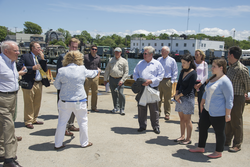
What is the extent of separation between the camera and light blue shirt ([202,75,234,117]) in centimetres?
310

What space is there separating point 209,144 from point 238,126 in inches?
27.3

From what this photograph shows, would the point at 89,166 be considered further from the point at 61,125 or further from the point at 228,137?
the point at 228,137

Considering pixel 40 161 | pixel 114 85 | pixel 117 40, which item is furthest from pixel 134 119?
pixel 117 40

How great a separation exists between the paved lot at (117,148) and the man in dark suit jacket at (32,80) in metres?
0.35

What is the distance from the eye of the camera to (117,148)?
3.68 metres

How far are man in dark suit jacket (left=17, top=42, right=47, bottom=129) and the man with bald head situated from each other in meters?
1.38

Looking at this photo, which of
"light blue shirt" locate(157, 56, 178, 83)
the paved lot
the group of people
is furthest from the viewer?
"light blue shirt" locate(157, 56, 178, 83)

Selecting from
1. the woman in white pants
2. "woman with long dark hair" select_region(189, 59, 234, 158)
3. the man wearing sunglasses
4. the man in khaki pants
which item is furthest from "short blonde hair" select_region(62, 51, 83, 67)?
the man in khaki pants

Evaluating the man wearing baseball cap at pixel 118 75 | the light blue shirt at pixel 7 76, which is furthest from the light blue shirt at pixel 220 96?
the light blue shirt at pixel 7 76

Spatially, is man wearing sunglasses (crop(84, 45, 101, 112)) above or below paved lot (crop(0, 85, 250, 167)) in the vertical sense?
above

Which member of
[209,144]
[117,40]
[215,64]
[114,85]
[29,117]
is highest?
[117,40]

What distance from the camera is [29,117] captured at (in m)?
4.64

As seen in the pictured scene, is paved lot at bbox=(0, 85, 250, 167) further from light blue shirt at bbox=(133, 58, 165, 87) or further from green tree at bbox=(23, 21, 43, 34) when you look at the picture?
green tree at bbox=(23, 21, 43, 34)

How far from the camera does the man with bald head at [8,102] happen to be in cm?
286
